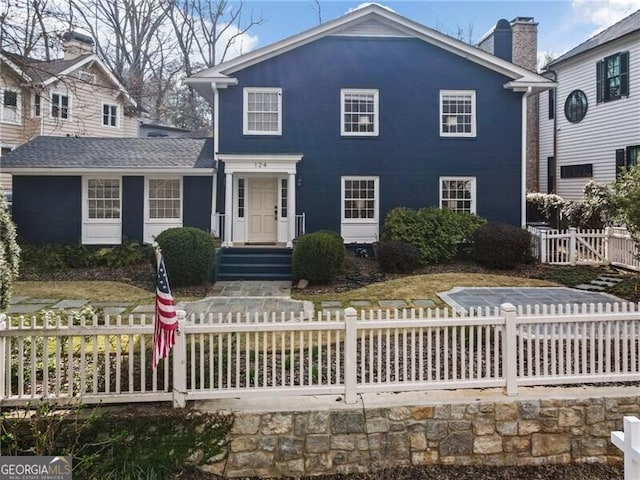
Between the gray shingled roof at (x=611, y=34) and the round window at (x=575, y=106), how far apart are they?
146cm

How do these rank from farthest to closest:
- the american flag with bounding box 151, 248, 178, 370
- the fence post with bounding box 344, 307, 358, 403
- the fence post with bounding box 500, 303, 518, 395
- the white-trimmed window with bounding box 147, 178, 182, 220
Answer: the white-trimmed window with bounding box 147, 178, 182, 220 < the fence post with bounding box 500, 303, 518, 395 < the fence post with bounding box 344, 307, 358, 403 < the american flag with bounding box 151, 248, 178, 370

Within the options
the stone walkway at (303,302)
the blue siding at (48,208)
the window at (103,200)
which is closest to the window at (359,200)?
the stone walkway at (303,302)

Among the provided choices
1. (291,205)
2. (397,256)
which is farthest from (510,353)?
(291,205)

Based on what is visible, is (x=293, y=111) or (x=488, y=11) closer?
(x=293, y=111)

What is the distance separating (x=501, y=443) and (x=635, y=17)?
1759cm

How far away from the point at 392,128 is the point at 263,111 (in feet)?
12.8

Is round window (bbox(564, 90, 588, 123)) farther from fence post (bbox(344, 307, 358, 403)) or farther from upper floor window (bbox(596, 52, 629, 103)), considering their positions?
fence post (bbox(344, 307, 358, 403))

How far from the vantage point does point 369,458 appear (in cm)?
426

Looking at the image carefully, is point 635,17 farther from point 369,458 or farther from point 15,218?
point 15,218

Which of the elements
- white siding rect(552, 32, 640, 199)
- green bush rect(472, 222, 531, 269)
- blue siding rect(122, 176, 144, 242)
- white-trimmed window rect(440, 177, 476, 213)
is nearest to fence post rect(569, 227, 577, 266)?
green bush rect(472, 222, 531, 269)

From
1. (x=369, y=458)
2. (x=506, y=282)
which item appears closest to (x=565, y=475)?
(x=369, y=458)

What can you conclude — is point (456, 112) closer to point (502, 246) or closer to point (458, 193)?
point (458, 193)

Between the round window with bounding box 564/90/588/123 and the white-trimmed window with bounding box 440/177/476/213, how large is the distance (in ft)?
23.0

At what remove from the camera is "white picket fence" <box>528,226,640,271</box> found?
38.3ft
